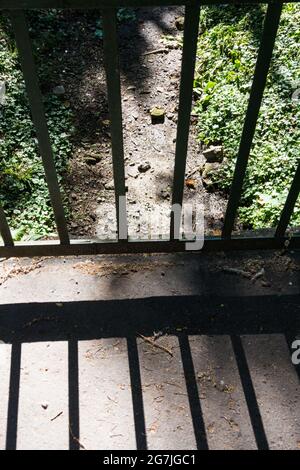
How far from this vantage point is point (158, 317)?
221 cm

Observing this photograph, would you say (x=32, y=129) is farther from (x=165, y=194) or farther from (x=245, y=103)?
(x=245, y=103)

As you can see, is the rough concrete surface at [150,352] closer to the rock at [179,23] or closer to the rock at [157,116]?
the rock at [157,116]

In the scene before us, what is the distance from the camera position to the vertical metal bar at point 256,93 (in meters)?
1.54

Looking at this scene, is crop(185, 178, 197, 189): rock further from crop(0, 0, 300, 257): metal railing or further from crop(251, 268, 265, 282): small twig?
crop(251, 268, 265, 282): small twig

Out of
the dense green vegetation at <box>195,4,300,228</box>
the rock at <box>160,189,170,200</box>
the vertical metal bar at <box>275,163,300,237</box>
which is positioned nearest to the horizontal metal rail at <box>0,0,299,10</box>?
the vertical metal bar at <box>275,163,300,237</box>

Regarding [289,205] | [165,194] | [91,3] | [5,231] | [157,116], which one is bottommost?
[165,194]

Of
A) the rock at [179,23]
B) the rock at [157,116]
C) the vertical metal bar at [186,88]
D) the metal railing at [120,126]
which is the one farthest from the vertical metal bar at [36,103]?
the rock at [179,23]

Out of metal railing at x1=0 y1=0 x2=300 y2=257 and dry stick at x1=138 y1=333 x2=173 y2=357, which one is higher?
metal railing at x1=0 y1=0 x2=300 y2=257

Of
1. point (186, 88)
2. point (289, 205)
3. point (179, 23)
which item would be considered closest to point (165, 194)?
point (289, 205)

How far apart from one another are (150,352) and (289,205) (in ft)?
2.99

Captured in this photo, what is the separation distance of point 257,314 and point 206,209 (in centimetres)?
118

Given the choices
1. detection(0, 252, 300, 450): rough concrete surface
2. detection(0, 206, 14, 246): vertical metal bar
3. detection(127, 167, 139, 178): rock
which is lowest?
detection(127, 167, 139, 178): rock

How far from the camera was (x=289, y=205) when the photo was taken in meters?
2.19

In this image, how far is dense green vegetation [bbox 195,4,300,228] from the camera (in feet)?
10.4
